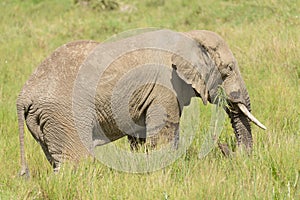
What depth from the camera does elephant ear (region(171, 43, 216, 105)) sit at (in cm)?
410

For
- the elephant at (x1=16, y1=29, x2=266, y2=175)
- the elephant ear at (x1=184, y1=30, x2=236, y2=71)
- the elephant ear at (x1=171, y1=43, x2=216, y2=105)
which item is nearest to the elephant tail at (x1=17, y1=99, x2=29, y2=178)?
the elephant at (x1=16, y1=29, x2=266, y2=175)

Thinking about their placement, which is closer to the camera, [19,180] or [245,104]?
[19,180]

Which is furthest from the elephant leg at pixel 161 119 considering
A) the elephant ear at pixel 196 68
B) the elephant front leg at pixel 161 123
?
the elephant ear at pixel 196 68

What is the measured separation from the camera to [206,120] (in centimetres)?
525

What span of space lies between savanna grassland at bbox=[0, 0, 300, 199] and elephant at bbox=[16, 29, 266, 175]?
0.25 meters

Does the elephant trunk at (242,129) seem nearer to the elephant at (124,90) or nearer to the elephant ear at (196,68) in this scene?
the elephant at (124,90)

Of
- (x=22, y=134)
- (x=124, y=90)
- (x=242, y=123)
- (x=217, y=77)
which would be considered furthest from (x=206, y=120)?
(x=22, y=134)

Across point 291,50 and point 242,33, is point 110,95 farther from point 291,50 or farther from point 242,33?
point 242,33

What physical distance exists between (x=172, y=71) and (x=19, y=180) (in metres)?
1.37

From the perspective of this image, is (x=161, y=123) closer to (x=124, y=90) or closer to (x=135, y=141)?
(x=124, y=90)

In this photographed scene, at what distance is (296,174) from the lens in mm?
3641

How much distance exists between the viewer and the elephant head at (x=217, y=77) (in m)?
4.16

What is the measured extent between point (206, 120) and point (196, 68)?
1.20 metres

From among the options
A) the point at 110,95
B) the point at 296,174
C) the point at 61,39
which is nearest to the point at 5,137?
the point at 110,95
